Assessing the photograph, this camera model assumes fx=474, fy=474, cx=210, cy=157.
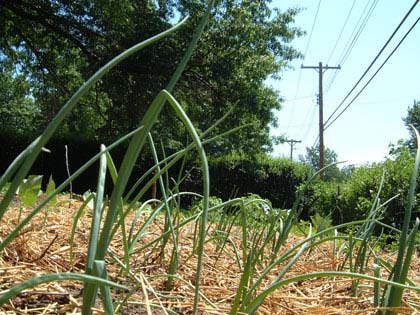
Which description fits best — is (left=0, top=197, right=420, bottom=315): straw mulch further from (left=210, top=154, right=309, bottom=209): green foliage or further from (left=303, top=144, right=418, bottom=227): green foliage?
(left=210, top=154, right=309, bottom=209): green foliage

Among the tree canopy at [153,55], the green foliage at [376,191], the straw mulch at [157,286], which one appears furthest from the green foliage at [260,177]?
the straw mulch at [157,286]

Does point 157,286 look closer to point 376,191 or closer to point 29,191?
point 29,191

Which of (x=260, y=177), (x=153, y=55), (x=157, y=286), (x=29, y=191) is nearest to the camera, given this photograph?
(x=157, y=286)

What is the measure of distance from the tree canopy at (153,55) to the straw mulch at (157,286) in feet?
27.5

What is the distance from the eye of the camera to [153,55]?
10180 mm

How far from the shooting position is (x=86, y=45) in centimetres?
1045

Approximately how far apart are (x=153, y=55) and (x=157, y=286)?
31.6ft

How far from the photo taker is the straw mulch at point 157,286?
0.73m

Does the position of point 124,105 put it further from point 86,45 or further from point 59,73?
point 59,73

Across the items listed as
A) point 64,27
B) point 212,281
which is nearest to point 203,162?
point 212,281

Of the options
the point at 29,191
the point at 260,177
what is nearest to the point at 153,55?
the point at 260,177

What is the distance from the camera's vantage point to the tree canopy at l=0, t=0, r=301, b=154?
10227 millimetres

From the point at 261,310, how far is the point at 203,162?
0.38 metres

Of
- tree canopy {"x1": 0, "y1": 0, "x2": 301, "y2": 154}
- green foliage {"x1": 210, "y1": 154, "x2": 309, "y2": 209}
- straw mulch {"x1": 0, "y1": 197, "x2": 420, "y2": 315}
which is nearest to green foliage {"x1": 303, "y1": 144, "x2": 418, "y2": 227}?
straw mulch {"x1": 0, "y1": 197, "x2": 420, "y2": 315}
